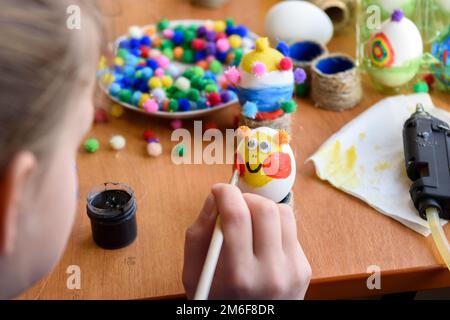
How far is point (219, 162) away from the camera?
83 centimetres

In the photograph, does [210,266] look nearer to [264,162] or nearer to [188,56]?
[264,162]

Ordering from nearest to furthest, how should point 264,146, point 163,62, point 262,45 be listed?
1. point 264,146
2. point 262,45
3. point 163,62

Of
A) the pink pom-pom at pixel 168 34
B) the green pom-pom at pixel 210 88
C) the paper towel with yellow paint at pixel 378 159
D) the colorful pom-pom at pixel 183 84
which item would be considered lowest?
the paper towel with yellow paint at pixel 378 159

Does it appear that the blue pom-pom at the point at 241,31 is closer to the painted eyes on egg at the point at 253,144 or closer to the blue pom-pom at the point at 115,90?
the blue pom-pom at the point at 115,90

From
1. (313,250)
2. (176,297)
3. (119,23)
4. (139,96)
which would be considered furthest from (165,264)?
(119,23)

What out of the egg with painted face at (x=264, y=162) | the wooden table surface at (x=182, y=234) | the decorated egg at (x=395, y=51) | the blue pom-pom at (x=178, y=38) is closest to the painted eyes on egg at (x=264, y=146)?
the egg with painted face at (x=264, y=162)

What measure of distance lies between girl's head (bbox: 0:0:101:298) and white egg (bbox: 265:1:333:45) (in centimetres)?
52

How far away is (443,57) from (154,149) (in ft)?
1.52

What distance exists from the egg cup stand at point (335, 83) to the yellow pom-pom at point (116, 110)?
30cm

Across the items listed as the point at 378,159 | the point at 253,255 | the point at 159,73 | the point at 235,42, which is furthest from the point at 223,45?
the point at 253,255

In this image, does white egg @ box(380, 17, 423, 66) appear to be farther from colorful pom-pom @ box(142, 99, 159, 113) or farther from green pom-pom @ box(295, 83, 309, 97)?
colorful pom-pom @ box(142, 99, 159, 113)

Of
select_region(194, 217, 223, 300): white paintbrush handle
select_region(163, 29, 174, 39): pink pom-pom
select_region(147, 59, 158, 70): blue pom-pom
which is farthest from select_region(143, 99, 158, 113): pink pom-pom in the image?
select_region(194, 217, 223, 300): white paintbrush handle

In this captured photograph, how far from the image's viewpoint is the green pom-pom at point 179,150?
33.0 inches

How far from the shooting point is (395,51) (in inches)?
35.2
